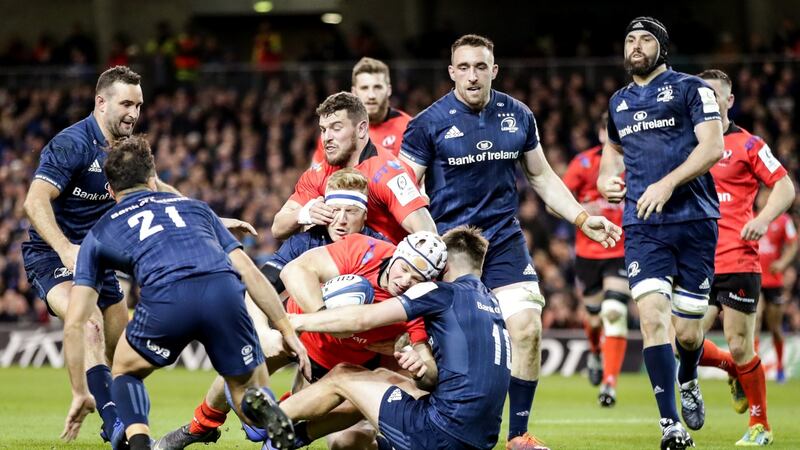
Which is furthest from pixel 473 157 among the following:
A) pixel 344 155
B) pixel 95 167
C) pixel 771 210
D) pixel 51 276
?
pixel 51 276

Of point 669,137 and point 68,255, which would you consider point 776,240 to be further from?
point 68,255

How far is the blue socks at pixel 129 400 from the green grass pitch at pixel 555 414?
6.91 feet

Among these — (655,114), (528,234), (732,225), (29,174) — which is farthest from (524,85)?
(655,114)

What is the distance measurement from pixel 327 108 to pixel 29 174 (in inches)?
680

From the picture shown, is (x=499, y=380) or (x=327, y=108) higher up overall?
(x=327, y=108)

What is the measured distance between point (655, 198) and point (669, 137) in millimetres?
690

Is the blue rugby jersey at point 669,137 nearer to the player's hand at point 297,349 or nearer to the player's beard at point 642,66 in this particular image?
the player's beard at point 642,66

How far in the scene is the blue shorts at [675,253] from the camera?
9.12m

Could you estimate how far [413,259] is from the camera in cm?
722

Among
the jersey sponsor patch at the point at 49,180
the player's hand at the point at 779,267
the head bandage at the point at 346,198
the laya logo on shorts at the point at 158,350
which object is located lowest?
the player's hand at the point at 779,267

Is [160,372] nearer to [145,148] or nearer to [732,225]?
[732,225]

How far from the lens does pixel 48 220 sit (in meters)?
8.70

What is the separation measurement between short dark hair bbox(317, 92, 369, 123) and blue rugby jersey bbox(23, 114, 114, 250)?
165 cm

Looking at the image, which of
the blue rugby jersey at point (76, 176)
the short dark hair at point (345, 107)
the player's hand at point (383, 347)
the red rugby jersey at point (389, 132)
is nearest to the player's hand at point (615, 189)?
the short dark hair at point (345, 107)
